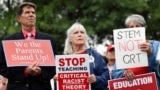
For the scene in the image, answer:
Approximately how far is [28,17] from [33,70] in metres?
0.69

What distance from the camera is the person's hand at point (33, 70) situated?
664 cm

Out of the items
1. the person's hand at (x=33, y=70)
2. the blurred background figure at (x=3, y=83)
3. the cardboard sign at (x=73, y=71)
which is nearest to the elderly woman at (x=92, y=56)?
the cardboard sign at (x=73, y=71)

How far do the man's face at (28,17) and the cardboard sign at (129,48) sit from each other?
1030mm

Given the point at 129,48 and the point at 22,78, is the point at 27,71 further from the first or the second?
the point at 129,48

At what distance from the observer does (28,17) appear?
6918 millimetres

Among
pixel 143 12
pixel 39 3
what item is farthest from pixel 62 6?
Result: pixel 143 12

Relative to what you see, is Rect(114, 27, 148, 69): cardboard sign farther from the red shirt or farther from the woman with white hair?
the woman with white hair

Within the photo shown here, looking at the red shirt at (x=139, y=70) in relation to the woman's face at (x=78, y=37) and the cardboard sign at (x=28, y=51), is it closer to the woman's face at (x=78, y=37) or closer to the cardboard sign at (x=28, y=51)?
the woman's face at (x=78, y=37)

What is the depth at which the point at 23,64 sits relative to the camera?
677 cm

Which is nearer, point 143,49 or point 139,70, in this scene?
point 143,49

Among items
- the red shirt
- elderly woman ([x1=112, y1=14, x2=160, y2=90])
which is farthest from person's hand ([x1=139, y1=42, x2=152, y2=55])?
the red shirt

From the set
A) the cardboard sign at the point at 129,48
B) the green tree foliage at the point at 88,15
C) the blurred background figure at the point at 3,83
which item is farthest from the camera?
the green tree foliage at the point at 88,15

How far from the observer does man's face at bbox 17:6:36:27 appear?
22.7ft

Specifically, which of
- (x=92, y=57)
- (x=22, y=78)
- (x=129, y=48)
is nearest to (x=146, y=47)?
(x=129, y=48)
